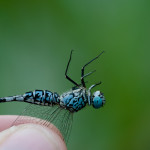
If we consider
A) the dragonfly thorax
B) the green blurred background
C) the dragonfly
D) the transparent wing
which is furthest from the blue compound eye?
the green blurred background

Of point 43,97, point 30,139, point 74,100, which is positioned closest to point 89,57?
point 74,100

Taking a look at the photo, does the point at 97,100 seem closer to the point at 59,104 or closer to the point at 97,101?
the point at 97,101

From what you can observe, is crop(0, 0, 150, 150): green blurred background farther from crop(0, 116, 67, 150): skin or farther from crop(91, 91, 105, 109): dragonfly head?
crop(0, 116, 67, 150): skin

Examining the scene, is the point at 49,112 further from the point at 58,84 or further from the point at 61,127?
the point at 58,84

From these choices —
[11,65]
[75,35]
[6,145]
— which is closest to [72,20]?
[75,35]

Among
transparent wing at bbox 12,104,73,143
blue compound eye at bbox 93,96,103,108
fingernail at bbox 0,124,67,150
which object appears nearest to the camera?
fingernail at bbox 0,124,67,150

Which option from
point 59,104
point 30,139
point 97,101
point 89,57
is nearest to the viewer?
point 30,139
